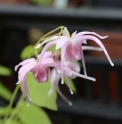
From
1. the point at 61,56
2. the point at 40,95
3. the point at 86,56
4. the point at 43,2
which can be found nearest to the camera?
the point at 61,56

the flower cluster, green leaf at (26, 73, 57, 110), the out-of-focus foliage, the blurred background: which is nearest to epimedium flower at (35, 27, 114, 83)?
the flower cluster

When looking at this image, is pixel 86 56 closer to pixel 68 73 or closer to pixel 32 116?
pixel 32 116

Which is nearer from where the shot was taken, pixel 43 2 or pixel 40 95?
pixel 40 95

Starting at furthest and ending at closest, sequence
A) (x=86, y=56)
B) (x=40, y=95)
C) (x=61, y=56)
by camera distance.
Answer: (x=86, y=56) → (x=40, y=95) → (x=61, y=56)

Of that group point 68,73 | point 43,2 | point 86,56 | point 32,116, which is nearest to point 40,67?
point 68,73

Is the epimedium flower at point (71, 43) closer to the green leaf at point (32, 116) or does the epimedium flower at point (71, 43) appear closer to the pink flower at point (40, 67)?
the pink flower at point (40, 67)

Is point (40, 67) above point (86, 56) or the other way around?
above

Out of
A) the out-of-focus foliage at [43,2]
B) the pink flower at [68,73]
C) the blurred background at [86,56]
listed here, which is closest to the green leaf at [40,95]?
the pink flower at [68,73]

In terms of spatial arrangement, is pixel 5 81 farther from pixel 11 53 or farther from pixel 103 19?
pixel 103 19
